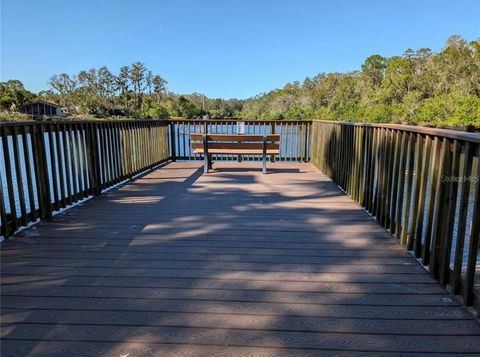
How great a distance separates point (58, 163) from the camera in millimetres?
3668

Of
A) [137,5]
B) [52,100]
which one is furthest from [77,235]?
[52,100]

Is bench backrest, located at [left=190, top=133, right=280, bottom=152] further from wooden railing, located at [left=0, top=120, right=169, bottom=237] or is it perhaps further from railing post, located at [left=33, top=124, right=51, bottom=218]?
railing post, located at [left=33, top=124, right=51, bottom=218]

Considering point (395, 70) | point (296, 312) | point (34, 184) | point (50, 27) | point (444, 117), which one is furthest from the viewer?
point (395, 70)

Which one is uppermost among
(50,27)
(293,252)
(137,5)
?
(137,5)

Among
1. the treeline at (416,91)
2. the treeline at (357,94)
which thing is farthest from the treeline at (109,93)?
the treeline at (416,91)

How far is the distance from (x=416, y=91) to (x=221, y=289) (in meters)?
37.5

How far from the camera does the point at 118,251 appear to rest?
8.71 feet

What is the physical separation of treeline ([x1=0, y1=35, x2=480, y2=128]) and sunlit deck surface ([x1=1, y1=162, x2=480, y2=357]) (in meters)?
19.7

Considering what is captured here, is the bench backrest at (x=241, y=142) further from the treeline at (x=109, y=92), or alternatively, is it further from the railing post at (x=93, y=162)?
the treeline at (x=109, y=92)

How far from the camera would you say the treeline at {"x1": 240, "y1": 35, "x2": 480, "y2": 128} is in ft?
85.2

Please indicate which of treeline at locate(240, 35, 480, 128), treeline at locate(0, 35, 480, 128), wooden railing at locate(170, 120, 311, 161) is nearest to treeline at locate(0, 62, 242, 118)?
treeline at locate(0, 35, 480, 128)

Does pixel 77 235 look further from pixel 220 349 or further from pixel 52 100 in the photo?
pixel 52 100

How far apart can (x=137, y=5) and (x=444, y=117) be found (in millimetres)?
22481

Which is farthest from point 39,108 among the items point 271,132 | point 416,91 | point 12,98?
point 271,132
